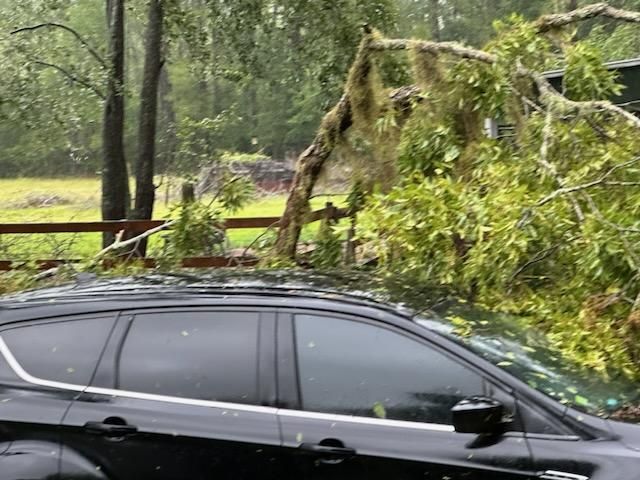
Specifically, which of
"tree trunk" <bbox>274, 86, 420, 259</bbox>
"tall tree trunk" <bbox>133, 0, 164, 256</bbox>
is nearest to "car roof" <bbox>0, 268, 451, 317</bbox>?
"tree trunk" <bbox>274, 86, 420, 259</bbox>

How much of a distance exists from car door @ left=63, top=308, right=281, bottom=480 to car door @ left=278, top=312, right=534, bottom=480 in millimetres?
116

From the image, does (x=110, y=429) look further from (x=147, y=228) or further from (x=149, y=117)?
(x=149, y=117)

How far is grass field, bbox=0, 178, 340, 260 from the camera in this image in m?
10.4

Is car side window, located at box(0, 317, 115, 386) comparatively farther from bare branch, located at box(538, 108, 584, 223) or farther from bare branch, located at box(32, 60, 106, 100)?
bare branch, located at box(32, 60, 106, 100)

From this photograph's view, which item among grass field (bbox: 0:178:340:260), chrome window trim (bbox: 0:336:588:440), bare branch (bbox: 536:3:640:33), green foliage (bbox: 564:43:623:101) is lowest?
grass field (bbox: 0:178:340:260)

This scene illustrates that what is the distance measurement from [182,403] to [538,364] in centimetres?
159

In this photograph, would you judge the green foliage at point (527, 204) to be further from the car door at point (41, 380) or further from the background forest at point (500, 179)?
the car door at point (41, 380)

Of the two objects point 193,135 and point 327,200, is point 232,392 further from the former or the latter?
point 193,135

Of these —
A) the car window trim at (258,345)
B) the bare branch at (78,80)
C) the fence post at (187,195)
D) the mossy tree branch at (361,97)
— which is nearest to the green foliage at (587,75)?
the mossy tree branch at (361,97)

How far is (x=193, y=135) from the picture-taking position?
1911 centimetres

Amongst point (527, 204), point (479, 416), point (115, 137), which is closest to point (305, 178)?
point (527, 204)

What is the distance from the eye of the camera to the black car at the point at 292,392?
2.91 m

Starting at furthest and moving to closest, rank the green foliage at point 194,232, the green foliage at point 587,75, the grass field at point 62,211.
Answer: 1. the grass field at point 62,211
2. the green foliage at point 194,232
3. the green foliage at point 587,75

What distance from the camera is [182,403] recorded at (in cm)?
330
